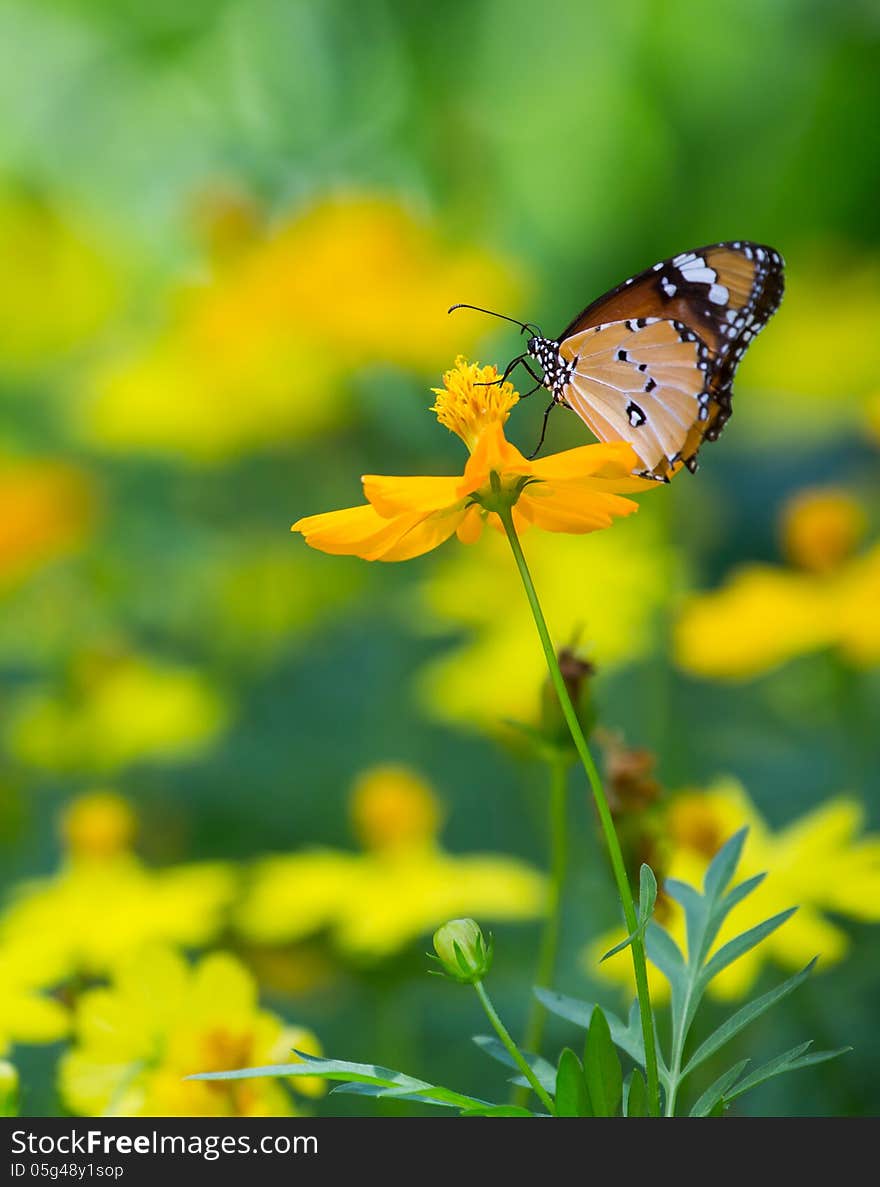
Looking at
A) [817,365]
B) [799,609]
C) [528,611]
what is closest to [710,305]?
[799,609]

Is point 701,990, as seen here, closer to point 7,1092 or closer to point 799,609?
point 7,1092

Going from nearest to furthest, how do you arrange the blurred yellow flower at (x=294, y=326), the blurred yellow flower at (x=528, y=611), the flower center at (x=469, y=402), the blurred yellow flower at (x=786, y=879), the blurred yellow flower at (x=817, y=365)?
1. the flower center at (x=469, y=402)
2. the blurred yellow flower at (x=786, y=879)
3. the blurred yellow flower at (x=528, y=611)
4. the blurred yellow flower at (x=294, y=326)
5. the blurred yellow flower at (x=817, y=365)

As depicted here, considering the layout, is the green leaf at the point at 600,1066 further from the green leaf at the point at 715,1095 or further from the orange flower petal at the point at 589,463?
the orange flower petal at the point at 589,463

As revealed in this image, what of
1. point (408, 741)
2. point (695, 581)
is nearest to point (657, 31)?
point (695, 581)

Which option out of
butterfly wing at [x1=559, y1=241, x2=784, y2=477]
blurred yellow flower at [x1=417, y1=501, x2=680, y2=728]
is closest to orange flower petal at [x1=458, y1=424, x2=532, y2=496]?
butterfly wing at [x1=559, y1=241, x2=784, y2=477]

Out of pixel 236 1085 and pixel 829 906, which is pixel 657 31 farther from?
pixel 236 1085

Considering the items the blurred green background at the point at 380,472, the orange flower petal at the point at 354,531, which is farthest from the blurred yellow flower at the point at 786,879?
the orange flower petal at the point at 354,531
